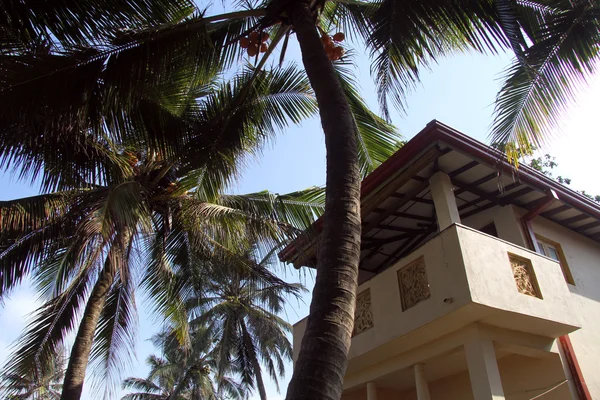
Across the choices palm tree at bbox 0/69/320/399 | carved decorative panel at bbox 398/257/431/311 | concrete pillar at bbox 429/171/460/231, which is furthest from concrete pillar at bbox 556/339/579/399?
palm tree at bbox 0/69/320/399

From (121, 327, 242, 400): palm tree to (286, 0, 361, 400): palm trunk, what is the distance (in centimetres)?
2105

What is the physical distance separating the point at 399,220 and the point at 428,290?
9.84 feet

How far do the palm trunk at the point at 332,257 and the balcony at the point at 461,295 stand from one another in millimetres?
3065

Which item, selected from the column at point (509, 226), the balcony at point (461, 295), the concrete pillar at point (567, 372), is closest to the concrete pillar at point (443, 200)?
the balcony at point (461, 295)

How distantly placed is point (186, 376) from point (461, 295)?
2604 cm

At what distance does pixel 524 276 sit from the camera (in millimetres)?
7762

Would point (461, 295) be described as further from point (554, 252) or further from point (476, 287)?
point (554, 252)

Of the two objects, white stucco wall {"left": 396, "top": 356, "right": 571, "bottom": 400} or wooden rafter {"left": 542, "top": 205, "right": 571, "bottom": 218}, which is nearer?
white stucco wall {"left": 396, "top": 356, "right": 571, "bottom": 400}

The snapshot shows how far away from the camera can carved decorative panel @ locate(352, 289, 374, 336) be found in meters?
8.62

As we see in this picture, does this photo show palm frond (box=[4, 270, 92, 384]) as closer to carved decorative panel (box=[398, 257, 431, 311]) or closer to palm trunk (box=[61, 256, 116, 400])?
palm trunk (box=[61, 256, 116, 400])

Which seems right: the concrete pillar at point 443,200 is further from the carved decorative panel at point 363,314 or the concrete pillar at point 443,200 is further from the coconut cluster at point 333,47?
the coconut cluster at point 333,47

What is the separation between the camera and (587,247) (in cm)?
1016

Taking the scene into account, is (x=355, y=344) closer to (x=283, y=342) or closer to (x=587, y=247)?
(x=587, y=247)

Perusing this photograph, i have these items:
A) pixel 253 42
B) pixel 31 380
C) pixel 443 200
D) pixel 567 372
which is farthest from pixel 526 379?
pixel 31 380
